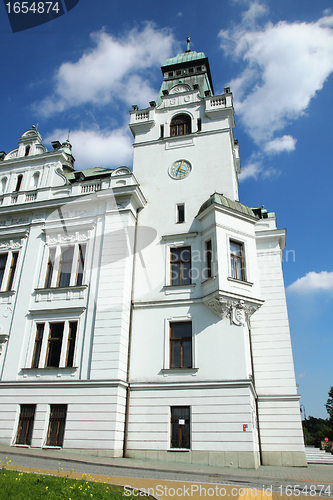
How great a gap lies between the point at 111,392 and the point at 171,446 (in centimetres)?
378

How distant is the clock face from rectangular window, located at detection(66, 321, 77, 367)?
37.5ft

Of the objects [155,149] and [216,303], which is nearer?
[216,303]

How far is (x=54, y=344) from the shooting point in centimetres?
2039

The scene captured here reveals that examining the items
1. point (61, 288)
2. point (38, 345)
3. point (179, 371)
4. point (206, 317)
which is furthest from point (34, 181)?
point (179, 371)

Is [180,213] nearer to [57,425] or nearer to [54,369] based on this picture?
[54,369]

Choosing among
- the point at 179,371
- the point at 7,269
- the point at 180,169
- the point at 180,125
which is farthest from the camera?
the point at 180,125

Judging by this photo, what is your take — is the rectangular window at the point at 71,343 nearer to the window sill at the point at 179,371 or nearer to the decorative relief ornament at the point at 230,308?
the window sill at the point at 179,371

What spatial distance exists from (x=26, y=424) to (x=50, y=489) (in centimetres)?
1176

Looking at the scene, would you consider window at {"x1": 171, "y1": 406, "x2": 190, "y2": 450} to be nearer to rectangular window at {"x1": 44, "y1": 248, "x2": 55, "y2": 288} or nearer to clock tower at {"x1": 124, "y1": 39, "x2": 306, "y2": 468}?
clock tower at {"x1": 124, "y1": 39, "x2": 306, "y2": 468}

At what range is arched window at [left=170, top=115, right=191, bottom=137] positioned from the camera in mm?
26766

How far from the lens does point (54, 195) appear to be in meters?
24.6

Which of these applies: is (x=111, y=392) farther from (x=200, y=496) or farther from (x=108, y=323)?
(x=200, y=496)

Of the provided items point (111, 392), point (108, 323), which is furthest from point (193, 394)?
point (108, 323)

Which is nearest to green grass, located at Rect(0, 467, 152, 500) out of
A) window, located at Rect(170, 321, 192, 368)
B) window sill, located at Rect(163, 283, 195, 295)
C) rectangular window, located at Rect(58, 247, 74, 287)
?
window, located at Rect(170, 321, 192, 368)
